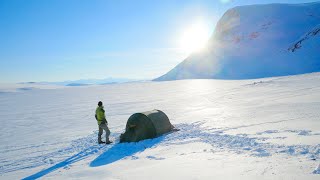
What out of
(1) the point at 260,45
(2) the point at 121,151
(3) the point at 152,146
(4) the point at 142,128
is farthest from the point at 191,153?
(1) the point at 260,45

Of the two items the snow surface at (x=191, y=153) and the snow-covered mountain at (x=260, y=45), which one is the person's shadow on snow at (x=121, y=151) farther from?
the snow-covered mountain at (x=260, y=45)

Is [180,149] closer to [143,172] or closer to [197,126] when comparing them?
[143,172]

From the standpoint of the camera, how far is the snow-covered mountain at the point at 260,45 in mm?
108312

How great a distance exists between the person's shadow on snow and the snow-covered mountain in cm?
9295

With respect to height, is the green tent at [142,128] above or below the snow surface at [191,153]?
above

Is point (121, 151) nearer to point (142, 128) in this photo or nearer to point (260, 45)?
point (142, 128)

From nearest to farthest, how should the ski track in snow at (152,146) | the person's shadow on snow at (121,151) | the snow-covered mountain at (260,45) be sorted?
1. the ski track in snow at (152,146)
2. the person's shadow on snow at (121,151)
3. the snow-covered mountain at (260,45)

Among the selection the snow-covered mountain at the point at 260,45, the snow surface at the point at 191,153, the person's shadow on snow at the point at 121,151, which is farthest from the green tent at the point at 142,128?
the snow-covered mountain at the point at 260,45

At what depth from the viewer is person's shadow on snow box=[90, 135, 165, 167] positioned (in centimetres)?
1162

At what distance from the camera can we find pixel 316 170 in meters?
7.68

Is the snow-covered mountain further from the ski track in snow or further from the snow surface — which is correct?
the ski track in snow

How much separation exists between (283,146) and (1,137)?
17.3 meters

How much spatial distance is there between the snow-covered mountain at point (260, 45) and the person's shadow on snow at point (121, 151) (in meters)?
93.0

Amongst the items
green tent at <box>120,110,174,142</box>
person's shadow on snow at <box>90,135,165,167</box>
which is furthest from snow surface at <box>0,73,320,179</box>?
green tent at <box>120,110,174,142</box>
